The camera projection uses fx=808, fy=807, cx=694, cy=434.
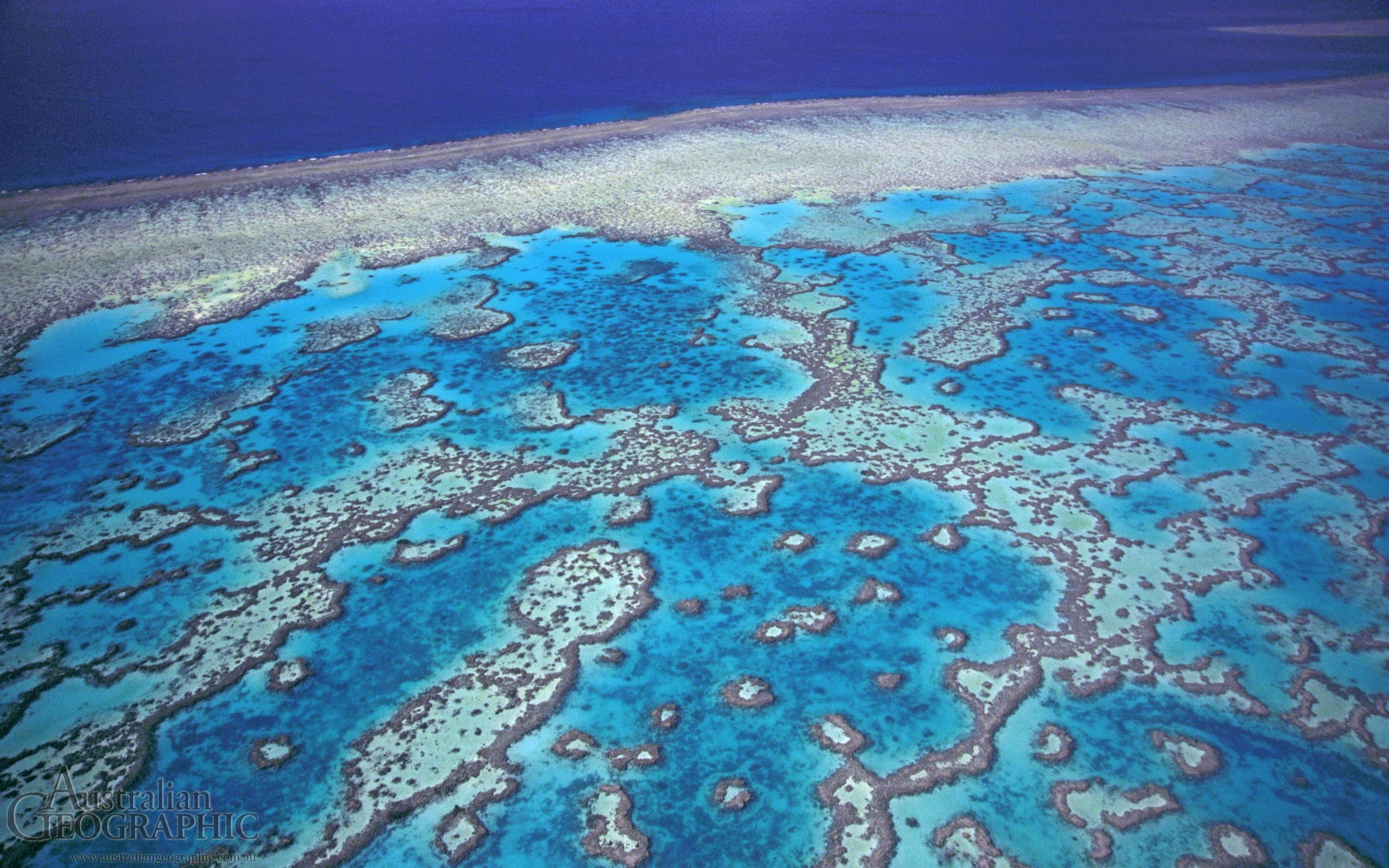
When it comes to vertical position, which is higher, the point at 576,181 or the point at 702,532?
the point at 576,181

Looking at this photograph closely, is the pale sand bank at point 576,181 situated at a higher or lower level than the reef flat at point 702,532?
higher

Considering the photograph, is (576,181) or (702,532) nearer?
(702,532)

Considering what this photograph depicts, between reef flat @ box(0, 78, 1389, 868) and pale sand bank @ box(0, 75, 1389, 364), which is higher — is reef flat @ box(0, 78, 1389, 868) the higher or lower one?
the lower one

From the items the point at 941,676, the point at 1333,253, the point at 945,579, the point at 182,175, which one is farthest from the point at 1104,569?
the point at 182,175

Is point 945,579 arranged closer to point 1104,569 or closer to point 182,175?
point 1104,569
